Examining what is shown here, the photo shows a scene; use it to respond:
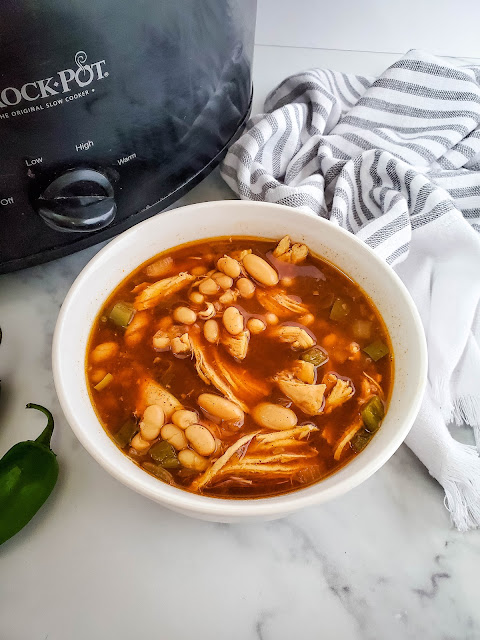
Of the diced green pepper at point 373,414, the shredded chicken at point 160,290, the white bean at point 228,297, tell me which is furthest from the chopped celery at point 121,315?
the diced green pepper at point 373,414

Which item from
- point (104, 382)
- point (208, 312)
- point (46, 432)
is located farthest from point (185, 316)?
point (46, 432)

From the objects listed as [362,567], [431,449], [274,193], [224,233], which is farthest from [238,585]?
[274,193]

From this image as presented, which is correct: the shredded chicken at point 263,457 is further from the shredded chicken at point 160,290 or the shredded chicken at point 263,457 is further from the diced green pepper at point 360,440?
the shredded chicken at point 160,290

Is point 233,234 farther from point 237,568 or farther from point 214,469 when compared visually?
point 237,568

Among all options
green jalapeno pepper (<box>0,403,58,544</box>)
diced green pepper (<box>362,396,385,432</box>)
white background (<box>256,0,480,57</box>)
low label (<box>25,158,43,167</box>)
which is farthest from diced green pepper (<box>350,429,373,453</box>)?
white background (<box>256,0,480,57</box>)

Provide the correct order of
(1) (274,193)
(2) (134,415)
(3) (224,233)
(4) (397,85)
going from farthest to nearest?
(4) (397,85) → (1) (274,193) → (3) (224,233) → (2) (134,415)

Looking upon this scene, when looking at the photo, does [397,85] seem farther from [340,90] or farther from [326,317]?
[326,317]
